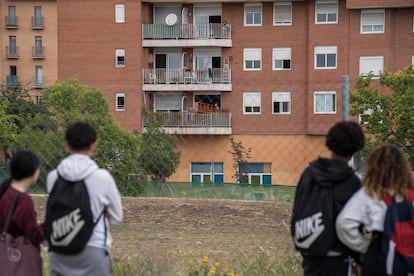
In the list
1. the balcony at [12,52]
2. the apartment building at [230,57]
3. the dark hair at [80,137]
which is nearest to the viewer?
the dark hair at [80,137]

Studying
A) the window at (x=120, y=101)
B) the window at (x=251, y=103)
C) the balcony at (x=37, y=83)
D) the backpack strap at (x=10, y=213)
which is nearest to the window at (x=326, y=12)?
the window at (x=251, y=103)

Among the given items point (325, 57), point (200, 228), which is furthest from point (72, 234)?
point (325, 57)

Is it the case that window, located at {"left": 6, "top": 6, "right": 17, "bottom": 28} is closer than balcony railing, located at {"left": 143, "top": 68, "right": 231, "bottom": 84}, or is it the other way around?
balcony railing, located at {"left": 143, "top": 68, "right": 231, "bottom": 84}

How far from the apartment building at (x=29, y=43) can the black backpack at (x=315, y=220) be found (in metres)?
44.2

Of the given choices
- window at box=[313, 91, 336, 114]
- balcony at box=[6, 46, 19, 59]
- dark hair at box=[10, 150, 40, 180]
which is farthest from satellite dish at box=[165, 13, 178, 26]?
dark hair at box=[10, 150, 40, 180]

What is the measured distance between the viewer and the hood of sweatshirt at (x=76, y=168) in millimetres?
4594

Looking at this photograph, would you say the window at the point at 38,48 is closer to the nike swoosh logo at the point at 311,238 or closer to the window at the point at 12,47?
the window at the point at 12,47

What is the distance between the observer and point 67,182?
15.3ft

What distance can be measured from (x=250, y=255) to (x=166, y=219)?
318 centimetres

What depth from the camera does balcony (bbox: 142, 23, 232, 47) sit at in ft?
133

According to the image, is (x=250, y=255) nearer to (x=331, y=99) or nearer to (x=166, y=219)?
(x=166, y=219)

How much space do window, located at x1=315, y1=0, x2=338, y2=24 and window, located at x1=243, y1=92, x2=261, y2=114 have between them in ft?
19.3

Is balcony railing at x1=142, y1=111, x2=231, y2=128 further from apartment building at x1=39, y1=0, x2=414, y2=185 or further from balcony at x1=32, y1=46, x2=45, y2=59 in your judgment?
balcony at x1=32, y1=46, x2=45, y2=59

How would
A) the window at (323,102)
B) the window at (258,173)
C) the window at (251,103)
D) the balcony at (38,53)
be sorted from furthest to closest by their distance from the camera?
the balcony at (38,53), the window at (251,103), the window at (323,102), the window at (258,173)
